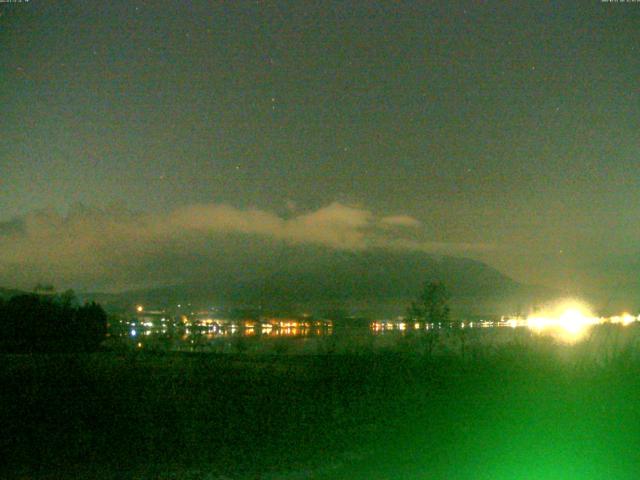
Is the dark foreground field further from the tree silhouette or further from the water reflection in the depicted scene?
the tree silhouette

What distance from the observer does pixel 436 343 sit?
22.1 meters

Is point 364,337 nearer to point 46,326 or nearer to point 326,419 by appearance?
point 326,419

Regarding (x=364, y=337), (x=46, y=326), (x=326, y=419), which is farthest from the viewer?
(x=46, y=326)

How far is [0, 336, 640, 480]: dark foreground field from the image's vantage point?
10.4m

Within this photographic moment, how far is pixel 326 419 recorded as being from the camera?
43.6 feet

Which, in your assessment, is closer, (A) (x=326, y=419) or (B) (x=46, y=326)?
(A) (x=326, y=419)

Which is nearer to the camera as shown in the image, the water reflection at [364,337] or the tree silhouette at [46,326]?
the water reflection at [364,337]

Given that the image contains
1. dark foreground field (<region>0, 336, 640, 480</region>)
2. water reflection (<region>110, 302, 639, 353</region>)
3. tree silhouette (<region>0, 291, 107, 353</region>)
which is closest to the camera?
dark foreground field (<region>0, 336, 640, 480</region>)

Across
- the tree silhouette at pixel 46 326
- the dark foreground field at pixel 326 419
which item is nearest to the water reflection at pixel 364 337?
the dark foreground field at pixel 326 419

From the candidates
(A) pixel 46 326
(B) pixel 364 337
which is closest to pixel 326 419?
(B) pixel 364 337

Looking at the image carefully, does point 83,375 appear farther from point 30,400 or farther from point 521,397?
point 521,397

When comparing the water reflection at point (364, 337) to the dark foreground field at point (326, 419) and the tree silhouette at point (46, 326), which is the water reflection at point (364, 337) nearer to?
the dark foreground field at point (326, 419)

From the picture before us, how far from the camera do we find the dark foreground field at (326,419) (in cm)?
1045

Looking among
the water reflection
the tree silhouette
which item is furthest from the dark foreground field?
the tree silhouette
